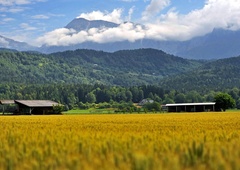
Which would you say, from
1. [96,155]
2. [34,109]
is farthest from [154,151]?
[34,109]

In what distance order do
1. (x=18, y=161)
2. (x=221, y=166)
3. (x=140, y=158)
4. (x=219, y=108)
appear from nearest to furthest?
1. (x=221, y=166)
2. (x=140, y=158)
3. (x=18, y=161)
4. (x=219, y=108)

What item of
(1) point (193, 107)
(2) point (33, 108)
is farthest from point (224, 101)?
(2) point (33, 108)

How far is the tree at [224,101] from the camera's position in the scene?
140375 mm

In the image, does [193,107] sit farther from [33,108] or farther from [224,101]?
[33,108]

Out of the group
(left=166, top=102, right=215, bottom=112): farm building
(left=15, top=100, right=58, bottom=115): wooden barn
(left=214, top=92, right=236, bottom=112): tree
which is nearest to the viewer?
(left=15, top=100, right=58, bottom=115): wooden barn

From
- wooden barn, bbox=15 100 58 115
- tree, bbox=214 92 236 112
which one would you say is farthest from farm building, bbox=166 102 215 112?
wooden barn, bbox=15 100 58 115

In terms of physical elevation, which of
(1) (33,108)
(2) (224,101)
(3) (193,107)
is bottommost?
(3) (193,107)

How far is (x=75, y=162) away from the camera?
9.85 m

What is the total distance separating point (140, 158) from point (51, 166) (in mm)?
2260

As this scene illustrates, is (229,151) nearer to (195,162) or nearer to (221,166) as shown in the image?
(195,162)

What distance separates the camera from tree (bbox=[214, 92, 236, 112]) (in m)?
140

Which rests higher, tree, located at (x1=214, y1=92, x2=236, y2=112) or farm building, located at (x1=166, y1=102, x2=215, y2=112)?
tree, located at (x1=214, y1=92, x2=236, y2=112)

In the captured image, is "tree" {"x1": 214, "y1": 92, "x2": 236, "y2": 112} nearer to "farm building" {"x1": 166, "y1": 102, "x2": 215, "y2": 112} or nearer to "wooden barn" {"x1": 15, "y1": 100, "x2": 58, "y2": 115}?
"farm building" {"x1": 166, "y1": 102, "x2": 215, "y2": 112}

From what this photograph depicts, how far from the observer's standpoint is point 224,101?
142 m
